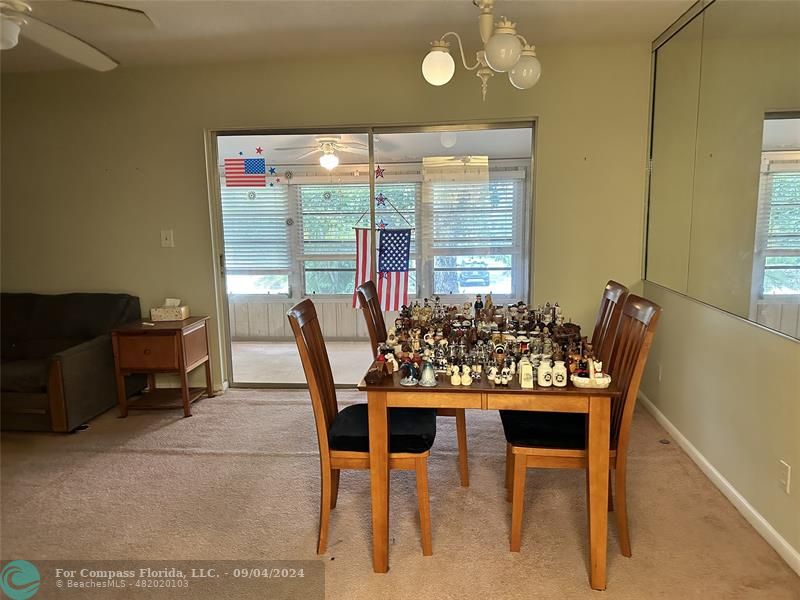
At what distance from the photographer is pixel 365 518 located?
2146 mm

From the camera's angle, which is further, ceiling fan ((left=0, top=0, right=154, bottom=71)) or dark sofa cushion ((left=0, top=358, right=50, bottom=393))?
ceiling fan ((left=0, top=0, right=154, bottom=71))

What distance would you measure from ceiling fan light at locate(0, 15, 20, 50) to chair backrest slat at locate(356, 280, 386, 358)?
1518mm

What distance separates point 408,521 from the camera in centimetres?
212

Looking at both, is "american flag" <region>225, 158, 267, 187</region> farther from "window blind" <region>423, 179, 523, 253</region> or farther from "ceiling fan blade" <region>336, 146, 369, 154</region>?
"window blind" <region>423, 179, 523, 253</region>

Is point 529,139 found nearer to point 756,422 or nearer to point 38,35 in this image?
point 756,422

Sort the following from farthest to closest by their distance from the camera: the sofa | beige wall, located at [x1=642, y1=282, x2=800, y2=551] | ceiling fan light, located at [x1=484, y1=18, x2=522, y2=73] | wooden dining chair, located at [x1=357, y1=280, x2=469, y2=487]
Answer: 1. wooden dining chair, located at [x1=357, y1=280, x2=469, y2=487]
2. beige wall, located at [x1=642, y1=282, x2=800, y2=551]
3. ceiling fan light, located at [x1=484, y1=18, x2=522, y2=73]
4. the sofa

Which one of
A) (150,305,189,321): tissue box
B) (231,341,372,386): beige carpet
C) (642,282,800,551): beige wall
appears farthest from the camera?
(231,341,372,386): beige carpet

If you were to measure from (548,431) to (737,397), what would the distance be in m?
0.95

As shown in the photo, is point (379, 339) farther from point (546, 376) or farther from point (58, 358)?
point (58, 358)

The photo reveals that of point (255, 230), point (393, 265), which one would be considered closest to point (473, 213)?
point (393, 265)

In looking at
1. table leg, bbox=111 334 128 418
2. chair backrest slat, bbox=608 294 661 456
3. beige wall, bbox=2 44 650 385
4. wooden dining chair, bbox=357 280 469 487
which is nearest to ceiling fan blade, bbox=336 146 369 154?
beige wall, bbox=2 44 650 385

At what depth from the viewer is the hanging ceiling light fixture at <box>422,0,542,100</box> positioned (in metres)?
1.78

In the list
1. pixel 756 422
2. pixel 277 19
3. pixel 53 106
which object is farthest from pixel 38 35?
pixel 756 422

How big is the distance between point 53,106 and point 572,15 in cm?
324
